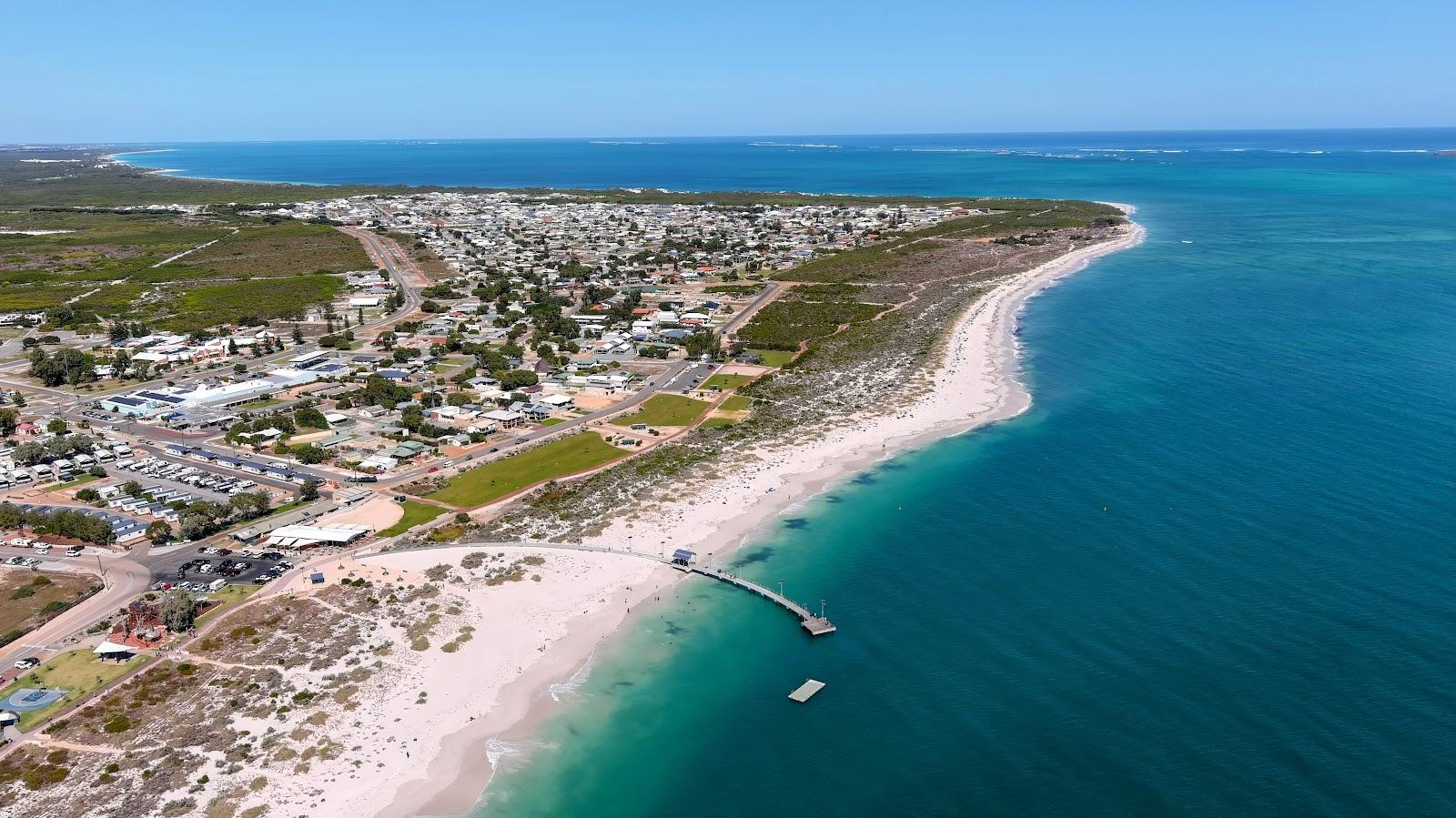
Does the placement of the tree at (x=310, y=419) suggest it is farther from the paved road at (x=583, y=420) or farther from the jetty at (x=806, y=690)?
the jetty at (x=806, y=690)

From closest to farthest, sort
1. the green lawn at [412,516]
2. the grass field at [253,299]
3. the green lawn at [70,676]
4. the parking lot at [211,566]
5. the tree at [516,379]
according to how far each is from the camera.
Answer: the green lawn at [70,676]
the parking lot at [211,566]
the green lawn at [412,516]
the tree at [516,379]
the grass field at [253,299]

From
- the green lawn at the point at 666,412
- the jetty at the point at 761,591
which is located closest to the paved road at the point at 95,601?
the jetty at the point at 761,591

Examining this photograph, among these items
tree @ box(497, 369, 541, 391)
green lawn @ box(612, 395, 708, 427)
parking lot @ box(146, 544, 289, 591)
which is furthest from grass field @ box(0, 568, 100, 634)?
tree @ box(497, 369, 541, 391)

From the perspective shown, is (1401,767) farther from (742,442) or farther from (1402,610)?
(742,442)

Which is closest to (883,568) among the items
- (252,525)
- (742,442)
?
(742,442)

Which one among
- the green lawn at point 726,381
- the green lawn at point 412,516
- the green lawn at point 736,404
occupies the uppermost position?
the green lawn at point 726,381

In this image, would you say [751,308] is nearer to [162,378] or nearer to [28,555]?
[162,378]
